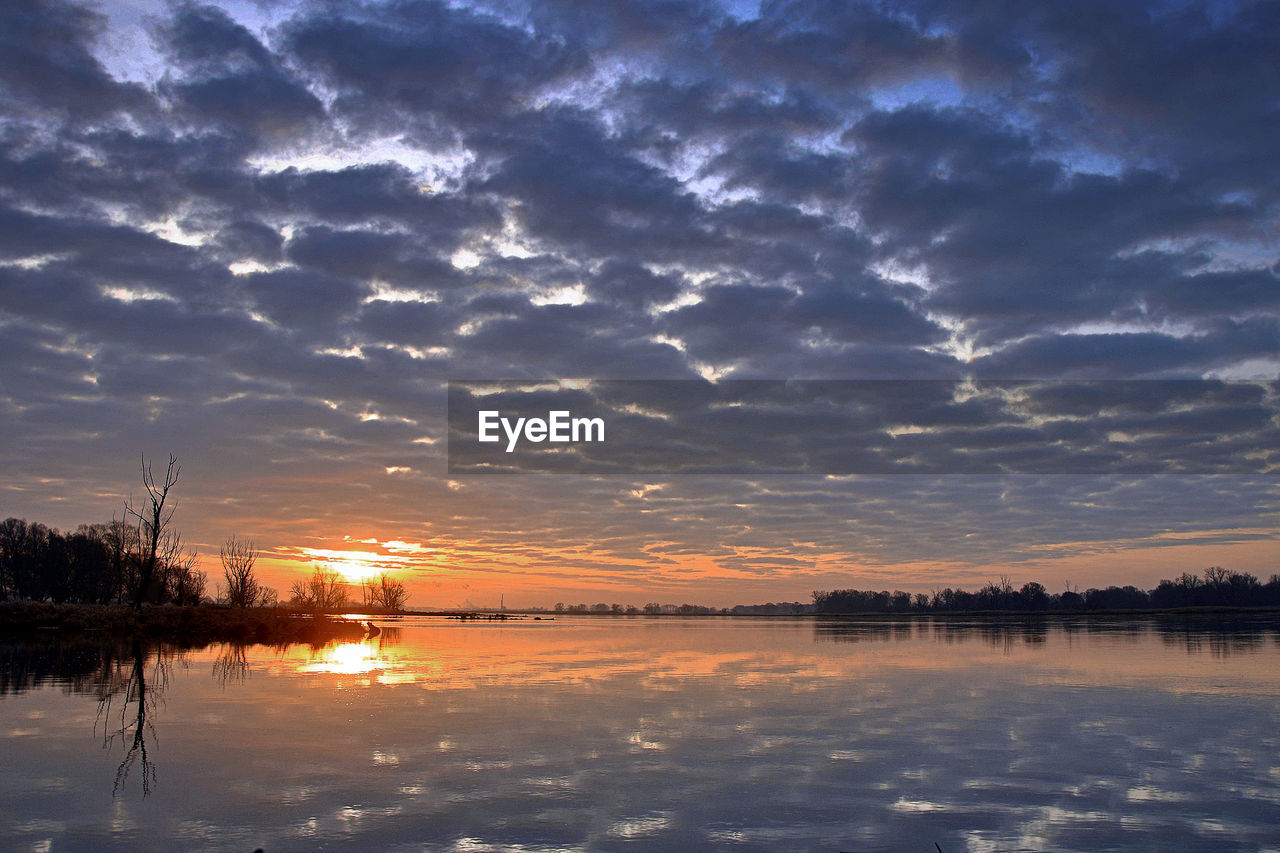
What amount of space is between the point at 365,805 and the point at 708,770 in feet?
18.4

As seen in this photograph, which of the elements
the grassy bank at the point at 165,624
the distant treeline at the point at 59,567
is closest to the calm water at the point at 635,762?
the grassy bank at the point at 165,624

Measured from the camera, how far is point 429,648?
49750mm

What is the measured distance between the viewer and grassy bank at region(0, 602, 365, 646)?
5412 cm

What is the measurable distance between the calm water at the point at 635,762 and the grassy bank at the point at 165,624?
86.7ft

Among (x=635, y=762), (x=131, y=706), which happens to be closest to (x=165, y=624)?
(x=131, y=706)

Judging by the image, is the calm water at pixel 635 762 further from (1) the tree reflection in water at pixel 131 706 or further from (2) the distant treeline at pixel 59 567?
(2) the distant treeline at pixel 59 567

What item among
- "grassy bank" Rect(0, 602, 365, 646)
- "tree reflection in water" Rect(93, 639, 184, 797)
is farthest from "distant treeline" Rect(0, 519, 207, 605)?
"tree reflection in water" Rect(93, 639, 184, 797)

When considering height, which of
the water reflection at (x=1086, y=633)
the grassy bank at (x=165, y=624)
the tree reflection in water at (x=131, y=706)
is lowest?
the water reflection at (x=1086, y=633)

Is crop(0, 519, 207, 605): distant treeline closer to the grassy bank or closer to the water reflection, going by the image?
the grassy bank

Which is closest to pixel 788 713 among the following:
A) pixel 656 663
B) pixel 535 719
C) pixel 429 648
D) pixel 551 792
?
pixel 535 719

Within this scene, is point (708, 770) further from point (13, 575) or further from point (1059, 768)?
point (13, 575)

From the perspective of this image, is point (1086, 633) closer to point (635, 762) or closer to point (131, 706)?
point (635, 762)

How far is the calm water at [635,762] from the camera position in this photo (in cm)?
1121

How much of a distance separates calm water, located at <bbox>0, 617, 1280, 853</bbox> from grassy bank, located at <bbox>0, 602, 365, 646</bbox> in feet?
86.7
